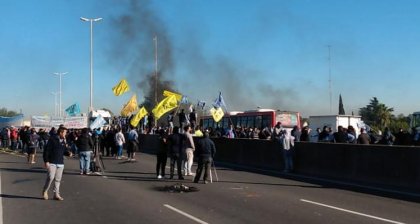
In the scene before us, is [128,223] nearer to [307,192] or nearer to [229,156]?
[307,192]

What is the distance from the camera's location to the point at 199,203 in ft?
38.2

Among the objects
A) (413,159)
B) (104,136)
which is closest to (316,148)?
(413,159)

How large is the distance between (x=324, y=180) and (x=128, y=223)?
9259 mm

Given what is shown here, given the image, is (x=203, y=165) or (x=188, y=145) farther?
(x=188, y=145)

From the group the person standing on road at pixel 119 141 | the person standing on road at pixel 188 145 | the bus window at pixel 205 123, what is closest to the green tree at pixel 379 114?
the bus window at pixel 205 123

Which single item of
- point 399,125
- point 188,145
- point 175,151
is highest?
point 399,125

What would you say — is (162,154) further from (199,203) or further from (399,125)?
(399,125)

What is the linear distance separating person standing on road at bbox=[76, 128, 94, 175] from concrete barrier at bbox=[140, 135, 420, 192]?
731 centimetres

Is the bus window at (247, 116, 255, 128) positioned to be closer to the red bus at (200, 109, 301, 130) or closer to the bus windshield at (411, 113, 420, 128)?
the red bus at (200, 109, 301, 130)

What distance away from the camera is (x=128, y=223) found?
9211 millimetres

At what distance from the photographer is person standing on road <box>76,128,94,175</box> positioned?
1828 cm

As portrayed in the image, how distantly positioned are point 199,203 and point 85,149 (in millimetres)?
7824

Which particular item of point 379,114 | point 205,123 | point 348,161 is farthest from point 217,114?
point 379,114

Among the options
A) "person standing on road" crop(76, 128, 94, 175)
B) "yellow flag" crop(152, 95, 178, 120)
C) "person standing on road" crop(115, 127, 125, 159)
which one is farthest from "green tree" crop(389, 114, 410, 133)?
"person standing on road" crop(76, 128, 94, 175)
